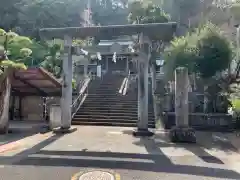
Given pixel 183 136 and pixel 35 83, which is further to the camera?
pixel 35 83

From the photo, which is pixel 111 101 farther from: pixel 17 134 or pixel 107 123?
pixel 17 134

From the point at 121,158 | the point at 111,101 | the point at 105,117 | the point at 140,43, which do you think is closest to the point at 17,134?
the point at 105,117

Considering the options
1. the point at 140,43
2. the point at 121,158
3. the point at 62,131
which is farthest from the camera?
the point at 62,131

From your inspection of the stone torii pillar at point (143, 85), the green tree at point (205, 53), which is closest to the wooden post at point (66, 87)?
the stone torii pillar at point (143, 85)

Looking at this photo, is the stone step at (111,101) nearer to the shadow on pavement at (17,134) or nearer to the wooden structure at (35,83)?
the wooden structure at (35,83)

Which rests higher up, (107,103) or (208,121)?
(107,103)

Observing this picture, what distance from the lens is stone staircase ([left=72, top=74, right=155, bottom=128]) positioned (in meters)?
14.7

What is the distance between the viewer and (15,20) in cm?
3064

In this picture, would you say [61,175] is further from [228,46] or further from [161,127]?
[228,46]

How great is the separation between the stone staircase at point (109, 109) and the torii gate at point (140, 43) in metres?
2.54

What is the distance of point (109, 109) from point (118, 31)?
228 inches

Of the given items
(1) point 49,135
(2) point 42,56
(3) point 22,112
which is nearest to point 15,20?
(2) point 42,56

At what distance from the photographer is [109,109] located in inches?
629

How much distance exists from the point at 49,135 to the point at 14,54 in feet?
15.6
